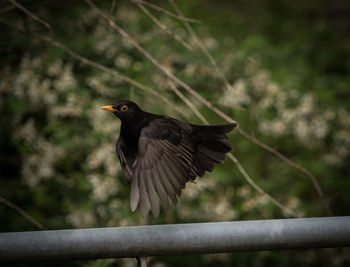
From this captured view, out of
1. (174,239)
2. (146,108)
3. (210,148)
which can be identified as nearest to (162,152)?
(210,148)

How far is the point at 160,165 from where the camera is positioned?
84.0 inches

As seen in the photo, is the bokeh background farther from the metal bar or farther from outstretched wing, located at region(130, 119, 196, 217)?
the metal bar

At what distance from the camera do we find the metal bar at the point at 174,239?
1.36 meters

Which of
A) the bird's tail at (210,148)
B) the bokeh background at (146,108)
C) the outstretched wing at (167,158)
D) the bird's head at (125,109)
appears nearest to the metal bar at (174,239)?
the outstretched wing at (167,158)

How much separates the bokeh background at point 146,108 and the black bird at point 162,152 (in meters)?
0.50

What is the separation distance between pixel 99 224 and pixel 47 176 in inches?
19.9

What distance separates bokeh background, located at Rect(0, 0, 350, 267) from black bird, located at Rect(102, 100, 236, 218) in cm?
50

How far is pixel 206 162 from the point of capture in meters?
2.50

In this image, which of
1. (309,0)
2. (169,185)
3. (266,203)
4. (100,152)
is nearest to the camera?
(169,185)

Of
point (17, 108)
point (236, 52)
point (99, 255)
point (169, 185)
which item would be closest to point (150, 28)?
point (236, 52)

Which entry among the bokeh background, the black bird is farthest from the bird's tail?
the bokeh background

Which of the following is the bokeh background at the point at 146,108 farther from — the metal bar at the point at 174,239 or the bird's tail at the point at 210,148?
the metal bar at the point at 174,239

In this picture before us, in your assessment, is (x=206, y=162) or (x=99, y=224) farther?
(x=99, y=224)

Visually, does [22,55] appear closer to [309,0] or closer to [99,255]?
[99,255]
